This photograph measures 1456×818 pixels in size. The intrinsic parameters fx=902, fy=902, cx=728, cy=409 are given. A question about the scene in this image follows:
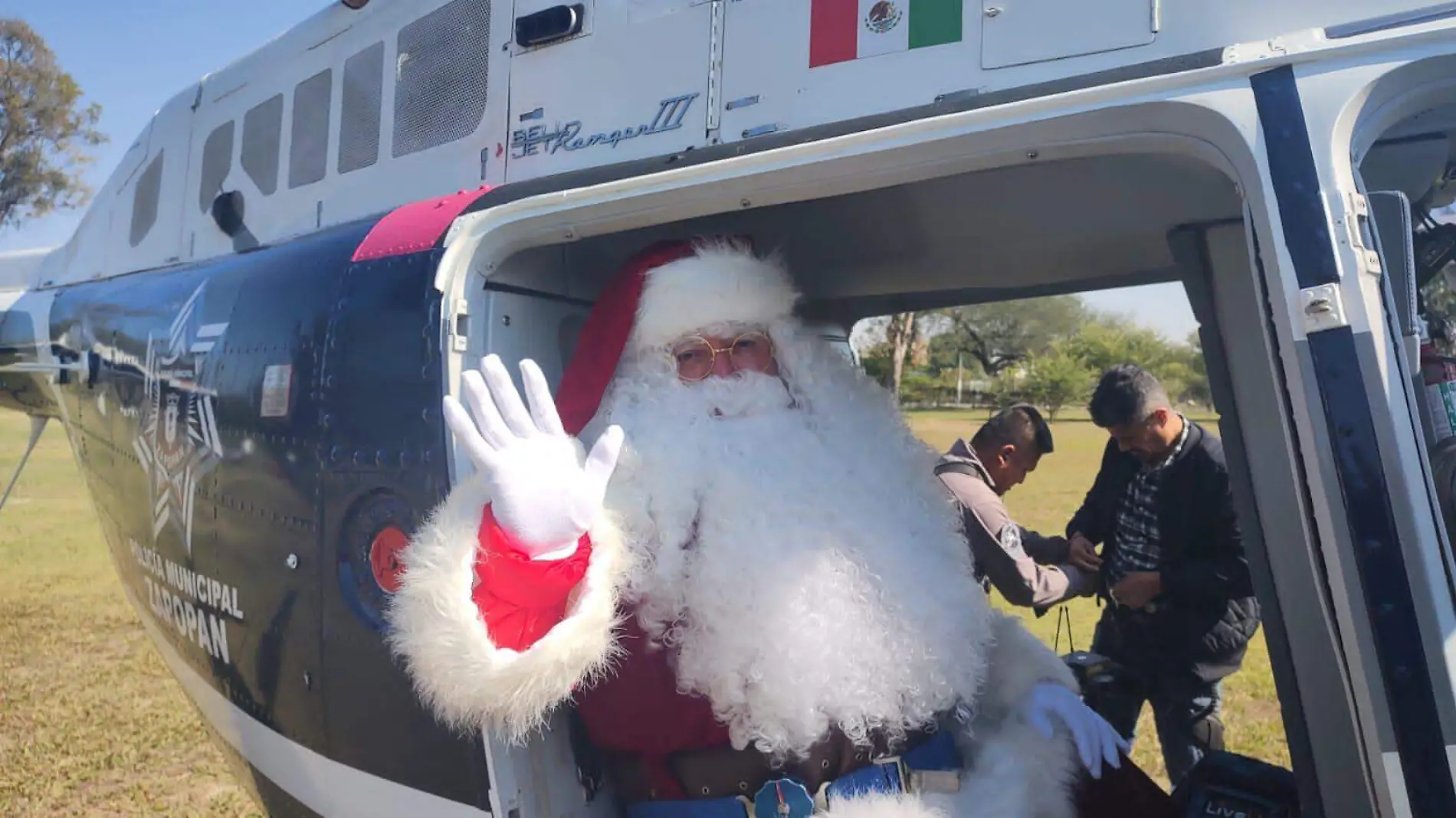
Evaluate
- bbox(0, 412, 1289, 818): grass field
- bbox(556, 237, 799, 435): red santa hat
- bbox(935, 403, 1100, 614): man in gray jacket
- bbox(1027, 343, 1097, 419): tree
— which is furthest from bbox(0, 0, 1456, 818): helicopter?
bbox(1027, 343, 1097, 419): tree

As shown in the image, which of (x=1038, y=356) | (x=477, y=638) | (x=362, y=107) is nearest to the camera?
(x=477, y=638)

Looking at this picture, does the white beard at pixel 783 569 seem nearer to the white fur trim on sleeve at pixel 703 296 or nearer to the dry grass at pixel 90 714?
the white fur trim on sleeve at pixel 703 296

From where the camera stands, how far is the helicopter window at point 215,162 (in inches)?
138

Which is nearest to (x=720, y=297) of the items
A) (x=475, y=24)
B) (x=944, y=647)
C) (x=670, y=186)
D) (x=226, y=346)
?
(x=670, y=186)

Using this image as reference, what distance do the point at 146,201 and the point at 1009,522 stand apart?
13.1 feet

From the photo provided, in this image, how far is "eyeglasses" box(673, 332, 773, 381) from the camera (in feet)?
6.81

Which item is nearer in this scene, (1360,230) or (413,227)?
(1360,230)

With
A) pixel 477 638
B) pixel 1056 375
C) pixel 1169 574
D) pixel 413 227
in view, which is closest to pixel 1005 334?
pixel 1056 375

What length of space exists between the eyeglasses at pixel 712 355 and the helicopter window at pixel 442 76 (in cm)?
94

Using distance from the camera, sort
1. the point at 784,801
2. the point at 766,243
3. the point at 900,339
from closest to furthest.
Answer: the point at 784,801
the point at 766,243
the point at 900,339

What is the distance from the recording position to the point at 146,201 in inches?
162

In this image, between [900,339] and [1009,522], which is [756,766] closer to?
[1009,522]

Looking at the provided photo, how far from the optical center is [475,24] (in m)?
2.52

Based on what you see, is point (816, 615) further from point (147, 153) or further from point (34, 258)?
point (34, 258)
